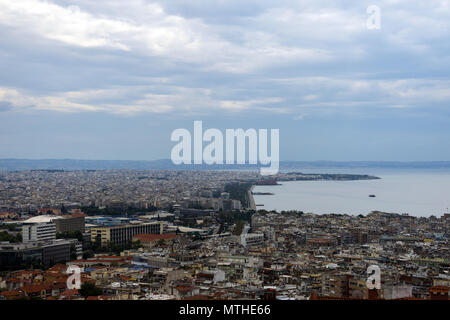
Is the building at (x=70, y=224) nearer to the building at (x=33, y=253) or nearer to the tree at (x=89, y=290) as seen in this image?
the building at (x=33, y=253)

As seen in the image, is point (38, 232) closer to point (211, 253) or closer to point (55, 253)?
point (55, 253)

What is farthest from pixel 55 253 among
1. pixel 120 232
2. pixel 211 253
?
pixel 120 232

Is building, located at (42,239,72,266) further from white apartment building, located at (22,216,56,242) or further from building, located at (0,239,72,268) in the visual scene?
white apartment building, located at (22,216,56,242)

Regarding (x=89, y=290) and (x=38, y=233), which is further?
(x=38, y=233)

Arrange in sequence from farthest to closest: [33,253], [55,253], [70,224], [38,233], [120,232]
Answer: [70,224]
[120,232]
[38,233]
[55,253]
[33,253]

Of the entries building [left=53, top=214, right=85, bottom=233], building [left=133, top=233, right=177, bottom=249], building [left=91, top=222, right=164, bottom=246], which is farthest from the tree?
building [left=53, top=214, right=85, bottom=233]

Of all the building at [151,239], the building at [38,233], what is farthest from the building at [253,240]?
the building at [38,233]
